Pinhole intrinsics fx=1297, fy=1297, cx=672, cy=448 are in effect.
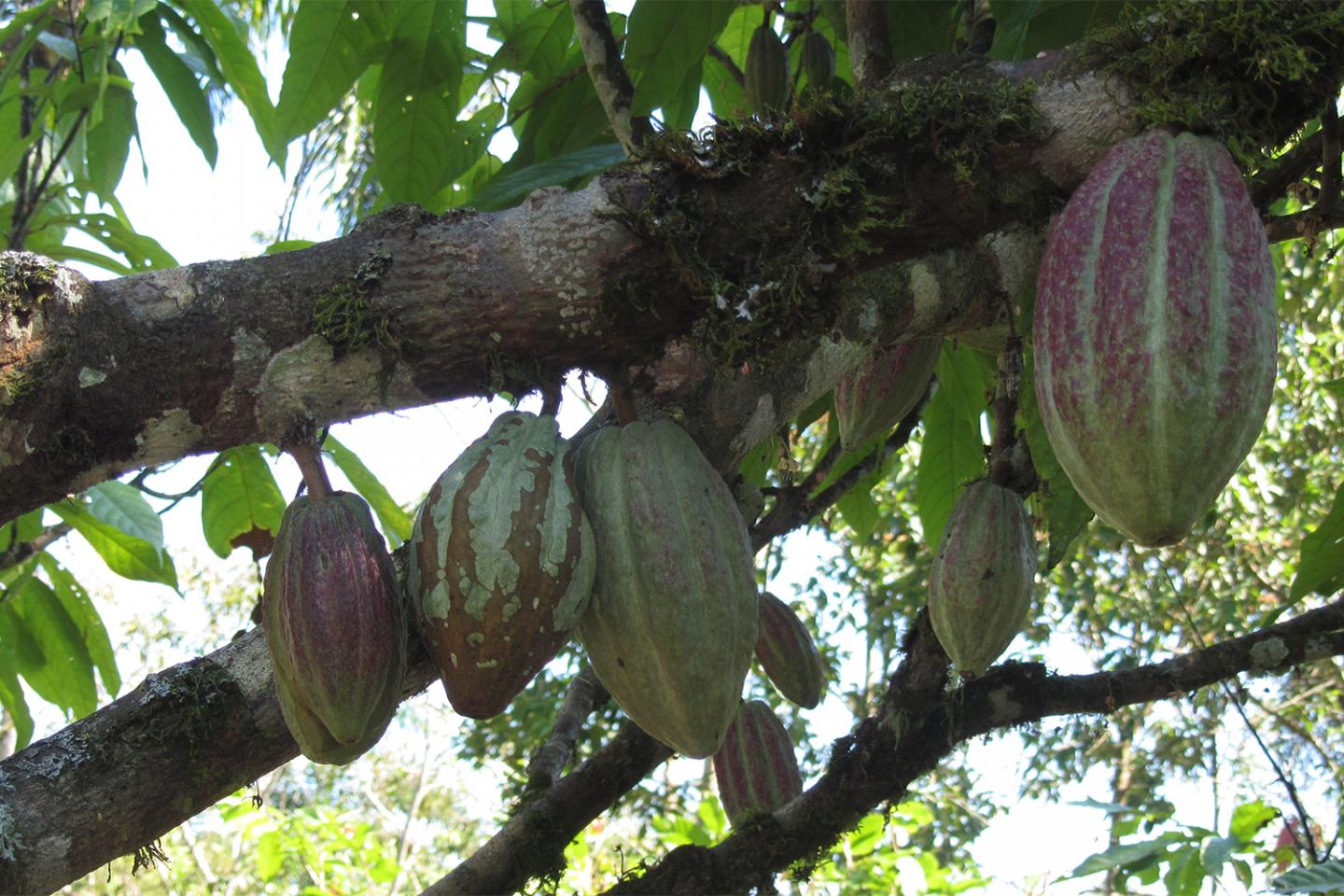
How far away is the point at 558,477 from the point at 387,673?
0.73ft

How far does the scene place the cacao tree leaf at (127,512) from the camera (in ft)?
7.37

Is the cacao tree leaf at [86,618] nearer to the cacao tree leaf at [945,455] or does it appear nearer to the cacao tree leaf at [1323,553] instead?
the cacao tree leaf at [945,455]

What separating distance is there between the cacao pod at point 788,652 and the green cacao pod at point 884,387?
1.13 feet

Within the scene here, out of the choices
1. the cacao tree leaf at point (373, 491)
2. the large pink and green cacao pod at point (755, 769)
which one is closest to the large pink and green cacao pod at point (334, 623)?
the large pink and green cacao pod at point (755, 769)

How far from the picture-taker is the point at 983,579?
1568 millimetres

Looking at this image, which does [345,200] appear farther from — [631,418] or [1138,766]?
[631,418]

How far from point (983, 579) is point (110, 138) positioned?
2020 millimetres

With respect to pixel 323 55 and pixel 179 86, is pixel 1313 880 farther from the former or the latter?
pixel 179 86

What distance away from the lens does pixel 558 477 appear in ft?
3.76

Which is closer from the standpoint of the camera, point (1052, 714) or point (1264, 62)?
point (1264, 62)

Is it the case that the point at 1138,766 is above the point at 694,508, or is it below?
above

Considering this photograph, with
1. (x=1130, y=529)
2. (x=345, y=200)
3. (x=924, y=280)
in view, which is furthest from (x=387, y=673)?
(x=345, y=200)

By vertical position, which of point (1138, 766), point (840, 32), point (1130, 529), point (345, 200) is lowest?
point (1130, 529)

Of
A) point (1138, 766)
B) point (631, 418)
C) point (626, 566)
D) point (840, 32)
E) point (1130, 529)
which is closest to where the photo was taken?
point (1130, 529)
